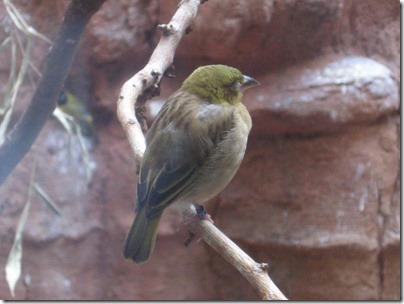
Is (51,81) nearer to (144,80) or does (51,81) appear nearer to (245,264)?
(144,80)

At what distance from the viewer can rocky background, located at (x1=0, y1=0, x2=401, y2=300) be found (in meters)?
2.85

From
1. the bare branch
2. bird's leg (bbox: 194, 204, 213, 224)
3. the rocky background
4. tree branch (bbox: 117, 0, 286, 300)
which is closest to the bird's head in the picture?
tree branch (bbox: 117, 0, 286, 300)

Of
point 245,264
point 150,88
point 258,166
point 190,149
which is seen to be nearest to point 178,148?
point 190,149

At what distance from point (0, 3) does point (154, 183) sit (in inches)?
52.2

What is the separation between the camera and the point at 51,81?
5.74 feet

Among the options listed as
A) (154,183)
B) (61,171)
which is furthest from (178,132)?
(61,171)

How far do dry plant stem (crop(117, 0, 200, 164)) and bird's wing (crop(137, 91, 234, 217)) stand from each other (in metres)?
0.05

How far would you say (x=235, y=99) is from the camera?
204 centimetres

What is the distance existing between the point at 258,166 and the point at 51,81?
53.9 inches

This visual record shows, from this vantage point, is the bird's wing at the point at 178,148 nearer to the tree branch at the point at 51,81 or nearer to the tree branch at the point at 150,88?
the tree branch at the point at 150,88

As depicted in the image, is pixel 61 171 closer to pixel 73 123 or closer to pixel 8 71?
pixel 73 123

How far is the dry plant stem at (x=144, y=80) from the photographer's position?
1.82m

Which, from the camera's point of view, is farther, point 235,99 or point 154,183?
point 235,99

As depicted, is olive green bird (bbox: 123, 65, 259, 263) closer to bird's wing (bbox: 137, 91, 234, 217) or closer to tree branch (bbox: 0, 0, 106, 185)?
bird's wing (bbox: 137, 91, 234, 217)
